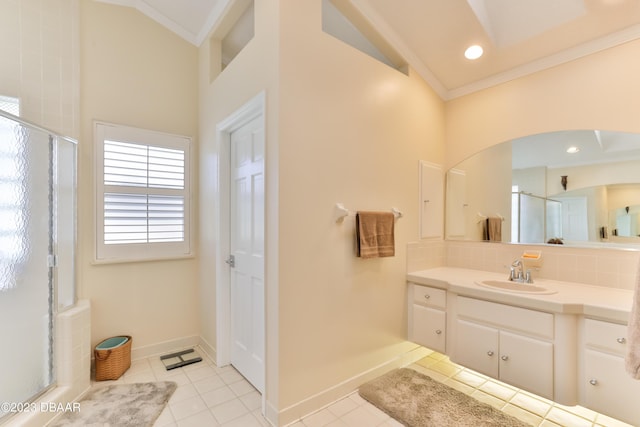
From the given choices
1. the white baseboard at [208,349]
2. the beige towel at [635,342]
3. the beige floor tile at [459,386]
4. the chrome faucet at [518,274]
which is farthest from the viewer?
the white baseboard at [208,349]

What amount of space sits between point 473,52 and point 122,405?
3823 millimetres

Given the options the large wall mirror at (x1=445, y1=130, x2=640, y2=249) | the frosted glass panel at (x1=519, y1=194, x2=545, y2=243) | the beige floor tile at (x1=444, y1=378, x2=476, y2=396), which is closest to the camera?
the large wall mirror at (x1=445, y1=130, x2=640, y2=249)

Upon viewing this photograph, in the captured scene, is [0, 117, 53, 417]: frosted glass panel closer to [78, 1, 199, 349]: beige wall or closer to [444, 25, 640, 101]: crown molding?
[78, 1, 199, 349]: beige wall

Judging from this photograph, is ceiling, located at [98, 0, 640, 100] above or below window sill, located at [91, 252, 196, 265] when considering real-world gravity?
above

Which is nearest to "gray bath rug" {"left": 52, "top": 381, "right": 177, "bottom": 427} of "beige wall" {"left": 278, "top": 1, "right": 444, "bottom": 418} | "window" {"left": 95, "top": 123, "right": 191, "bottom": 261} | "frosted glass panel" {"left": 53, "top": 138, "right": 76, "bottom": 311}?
"frosted glass panel" {"left": 53, "top": 138, "right": 76, "bottom": 311}

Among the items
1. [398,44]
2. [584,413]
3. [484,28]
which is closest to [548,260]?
[584,413]

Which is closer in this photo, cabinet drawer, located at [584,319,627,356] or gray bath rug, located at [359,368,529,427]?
cabinet drawer, located at [584,319,627,356]

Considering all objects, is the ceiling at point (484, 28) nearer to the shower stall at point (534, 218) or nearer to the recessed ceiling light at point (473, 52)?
the recessed ceiling light at point (473, 52)

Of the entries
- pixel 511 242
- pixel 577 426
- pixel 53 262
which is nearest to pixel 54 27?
pixel 53 262

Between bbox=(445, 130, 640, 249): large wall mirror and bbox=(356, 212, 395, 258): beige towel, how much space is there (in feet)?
3.36

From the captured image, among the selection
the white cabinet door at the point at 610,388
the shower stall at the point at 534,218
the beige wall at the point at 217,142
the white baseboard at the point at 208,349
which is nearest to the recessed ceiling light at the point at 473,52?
the shower stall at the point at 534,218

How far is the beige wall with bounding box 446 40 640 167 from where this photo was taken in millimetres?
1999

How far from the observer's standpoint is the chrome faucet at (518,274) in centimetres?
228

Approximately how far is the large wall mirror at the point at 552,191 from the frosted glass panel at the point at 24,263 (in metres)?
3.41
